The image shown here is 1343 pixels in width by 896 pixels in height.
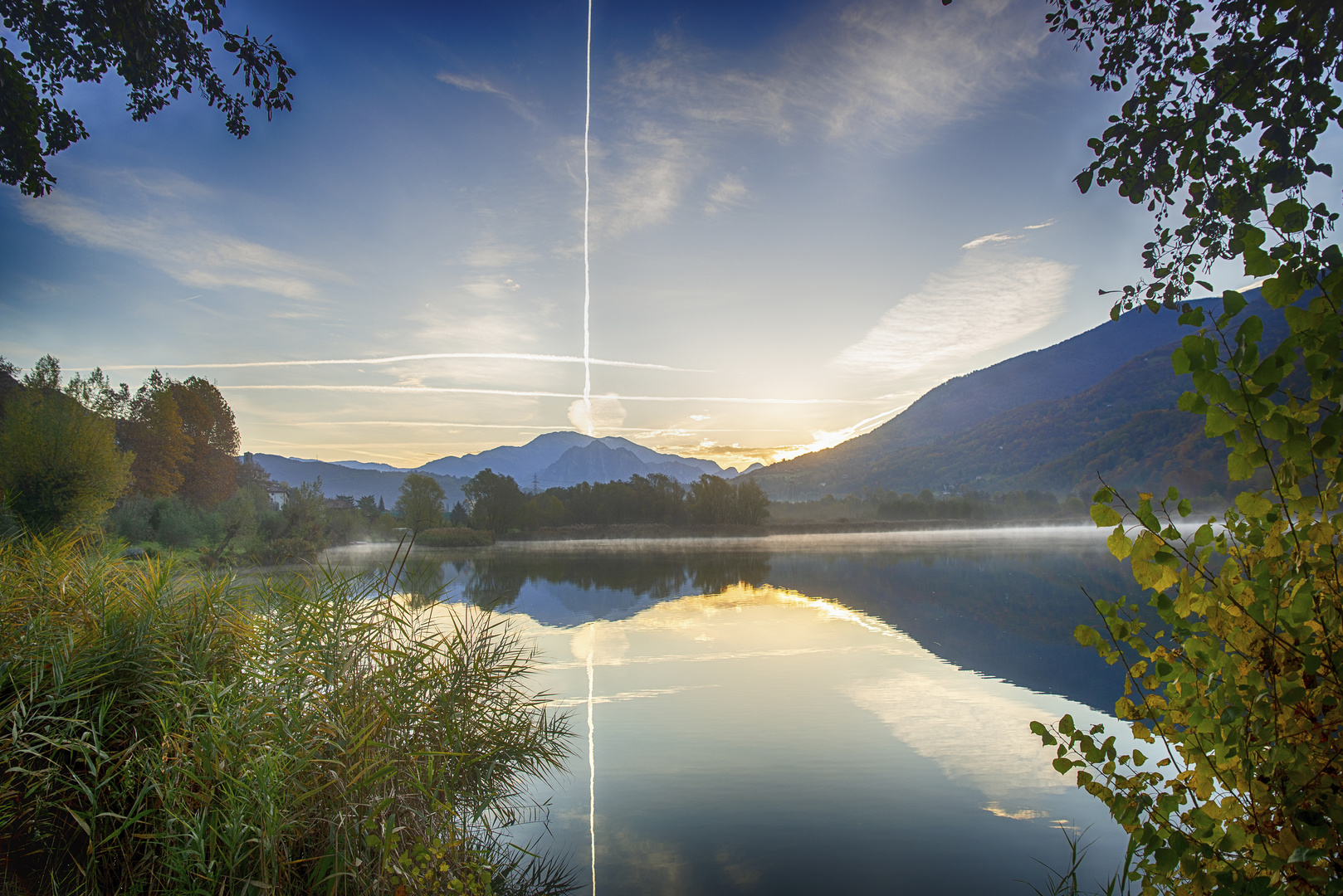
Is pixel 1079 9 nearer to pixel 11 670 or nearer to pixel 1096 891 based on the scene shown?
pixel 1096 891

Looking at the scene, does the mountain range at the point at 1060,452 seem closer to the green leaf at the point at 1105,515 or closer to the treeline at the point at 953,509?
the treeline at the point at 953,509

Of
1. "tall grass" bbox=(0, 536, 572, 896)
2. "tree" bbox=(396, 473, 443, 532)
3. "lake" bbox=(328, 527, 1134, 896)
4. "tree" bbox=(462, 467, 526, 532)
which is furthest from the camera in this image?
"tree" bbox=(462, 467, 526, 532)

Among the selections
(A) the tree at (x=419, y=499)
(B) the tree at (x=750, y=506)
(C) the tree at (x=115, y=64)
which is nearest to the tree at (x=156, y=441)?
(A) the tree at (x=419, y=499)

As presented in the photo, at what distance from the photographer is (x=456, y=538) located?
6172 centimetres

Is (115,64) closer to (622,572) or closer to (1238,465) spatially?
(1238,465)

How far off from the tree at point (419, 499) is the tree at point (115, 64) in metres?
44.4

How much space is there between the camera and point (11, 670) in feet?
14.0

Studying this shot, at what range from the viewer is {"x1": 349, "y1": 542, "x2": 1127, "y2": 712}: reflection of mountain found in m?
13.5

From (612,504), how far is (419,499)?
31.5 m

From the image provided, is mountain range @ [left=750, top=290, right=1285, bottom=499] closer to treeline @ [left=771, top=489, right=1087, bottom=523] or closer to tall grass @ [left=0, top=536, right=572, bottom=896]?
treeline @ [left=771, top=489, right=1087, bottom=523]

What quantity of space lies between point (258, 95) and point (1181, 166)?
8.48m

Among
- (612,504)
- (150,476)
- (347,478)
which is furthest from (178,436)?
(347,478)

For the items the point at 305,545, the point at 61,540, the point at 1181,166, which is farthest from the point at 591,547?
the point at 1181,166

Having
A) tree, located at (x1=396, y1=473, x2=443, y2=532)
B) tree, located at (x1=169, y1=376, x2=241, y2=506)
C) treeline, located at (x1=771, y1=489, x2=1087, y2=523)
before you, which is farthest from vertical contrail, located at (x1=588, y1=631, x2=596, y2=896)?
treeline, located at (x1=771, y1=489, x2=1087, y2=523)
